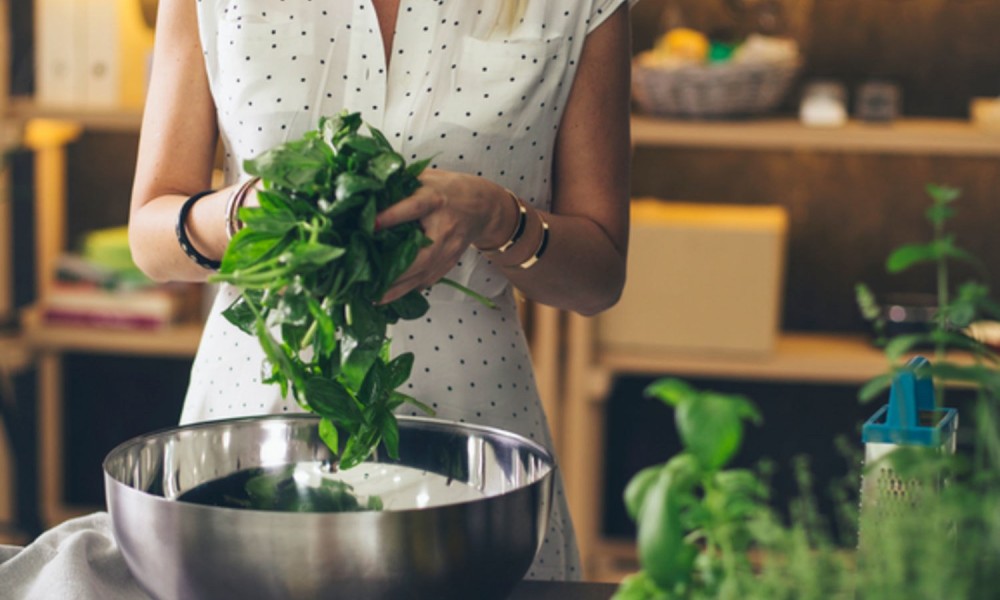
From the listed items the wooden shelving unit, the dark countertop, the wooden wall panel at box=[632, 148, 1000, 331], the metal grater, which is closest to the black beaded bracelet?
the dark countertop

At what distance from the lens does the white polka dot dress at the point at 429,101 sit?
1335mm

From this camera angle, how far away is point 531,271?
1286mm

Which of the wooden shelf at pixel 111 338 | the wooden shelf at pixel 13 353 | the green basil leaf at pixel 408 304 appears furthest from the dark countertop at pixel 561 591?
the wooden shelf at pixel 13 353

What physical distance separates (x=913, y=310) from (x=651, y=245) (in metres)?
0.51

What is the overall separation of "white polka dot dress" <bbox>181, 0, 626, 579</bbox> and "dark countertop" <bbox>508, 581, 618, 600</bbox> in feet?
1.07

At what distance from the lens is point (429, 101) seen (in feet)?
4.42

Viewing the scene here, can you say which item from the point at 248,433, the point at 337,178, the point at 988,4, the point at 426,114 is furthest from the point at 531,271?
the point at 988,4

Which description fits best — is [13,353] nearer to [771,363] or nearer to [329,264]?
[771,363]

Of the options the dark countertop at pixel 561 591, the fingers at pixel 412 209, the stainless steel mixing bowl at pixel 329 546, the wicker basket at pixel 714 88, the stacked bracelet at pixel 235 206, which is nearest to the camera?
the stainless steel mixing bowl at pixel 329 546

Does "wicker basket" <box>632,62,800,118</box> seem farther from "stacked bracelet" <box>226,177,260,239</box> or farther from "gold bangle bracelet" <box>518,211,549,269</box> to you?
"stacked bracelet" <box>226,177,260,239</box>

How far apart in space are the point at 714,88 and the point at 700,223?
0.25 metres

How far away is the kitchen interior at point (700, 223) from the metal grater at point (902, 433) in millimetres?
1692

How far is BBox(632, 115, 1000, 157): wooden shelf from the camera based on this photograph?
2.50m

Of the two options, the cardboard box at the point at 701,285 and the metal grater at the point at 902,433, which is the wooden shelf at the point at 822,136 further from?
the metal grater at the point at 902,433
